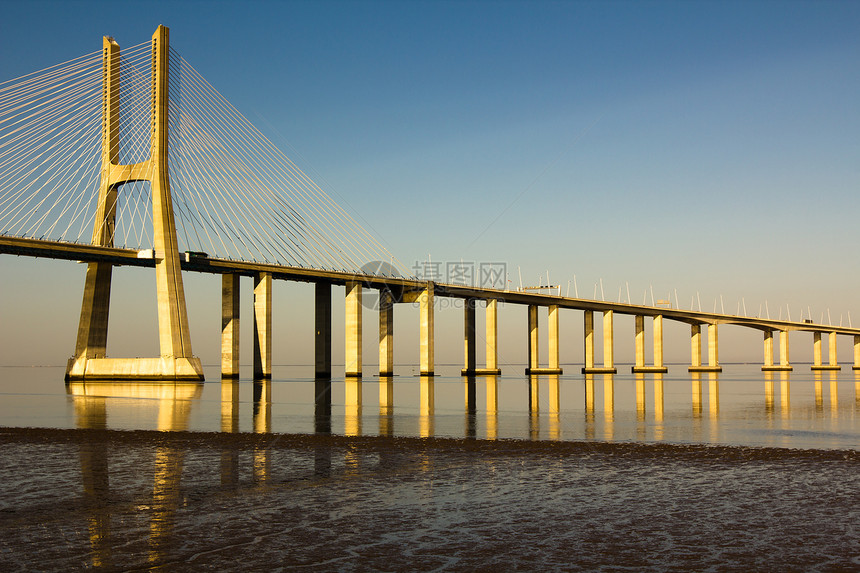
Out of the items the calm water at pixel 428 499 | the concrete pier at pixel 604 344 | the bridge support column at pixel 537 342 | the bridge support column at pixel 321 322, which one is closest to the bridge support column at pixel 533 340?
the bridge support column at pixel 537 342

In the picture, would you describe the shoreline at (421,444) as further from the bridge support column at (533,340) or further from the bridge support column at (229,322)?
the bridge support column at (533,340)

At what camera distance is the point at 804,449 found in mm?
17281

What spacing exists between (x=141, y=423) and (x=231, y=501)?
14946 millimetres

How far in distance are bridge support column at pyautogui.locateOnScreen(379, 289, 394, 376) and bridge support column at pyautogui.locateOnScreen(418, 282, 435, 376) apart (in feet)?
11.8

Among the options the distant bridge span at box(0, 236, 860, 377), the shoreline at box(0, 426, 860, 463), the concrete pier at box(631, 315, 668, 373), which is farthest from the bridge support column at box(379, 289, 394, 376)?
the shoreline at box(0, 426, 860, 463)

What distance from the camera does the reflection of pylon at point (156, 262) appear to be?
63094 millimetres

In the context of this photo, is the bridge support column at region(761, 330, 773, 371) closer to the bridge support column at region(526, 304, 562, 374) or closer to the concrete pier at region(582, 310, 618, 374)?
the concrete pier at region(582, 310, 618, 374)

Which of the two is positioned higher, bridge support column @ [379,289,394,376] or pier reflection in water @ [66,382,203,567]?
bridge support column @ [379,289,394,376]

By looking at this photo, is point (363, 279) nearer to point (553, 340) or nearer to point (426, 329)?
point (426, 329)

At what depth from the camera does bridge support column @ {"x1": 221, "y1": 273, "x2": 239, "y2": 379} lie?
79.6 meters

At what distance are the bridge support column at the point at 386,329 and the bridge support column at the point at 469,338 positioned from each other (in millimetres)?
14183

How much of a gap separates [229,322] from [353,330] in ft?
47.2

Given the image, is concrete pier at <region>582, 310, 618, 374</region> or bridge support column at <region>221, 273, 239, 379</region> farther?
concrete pier at <region>582, 310, 618, 374</region>

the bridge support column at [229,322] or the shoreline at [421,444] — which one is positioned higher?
the bridge support column at [229,322]
